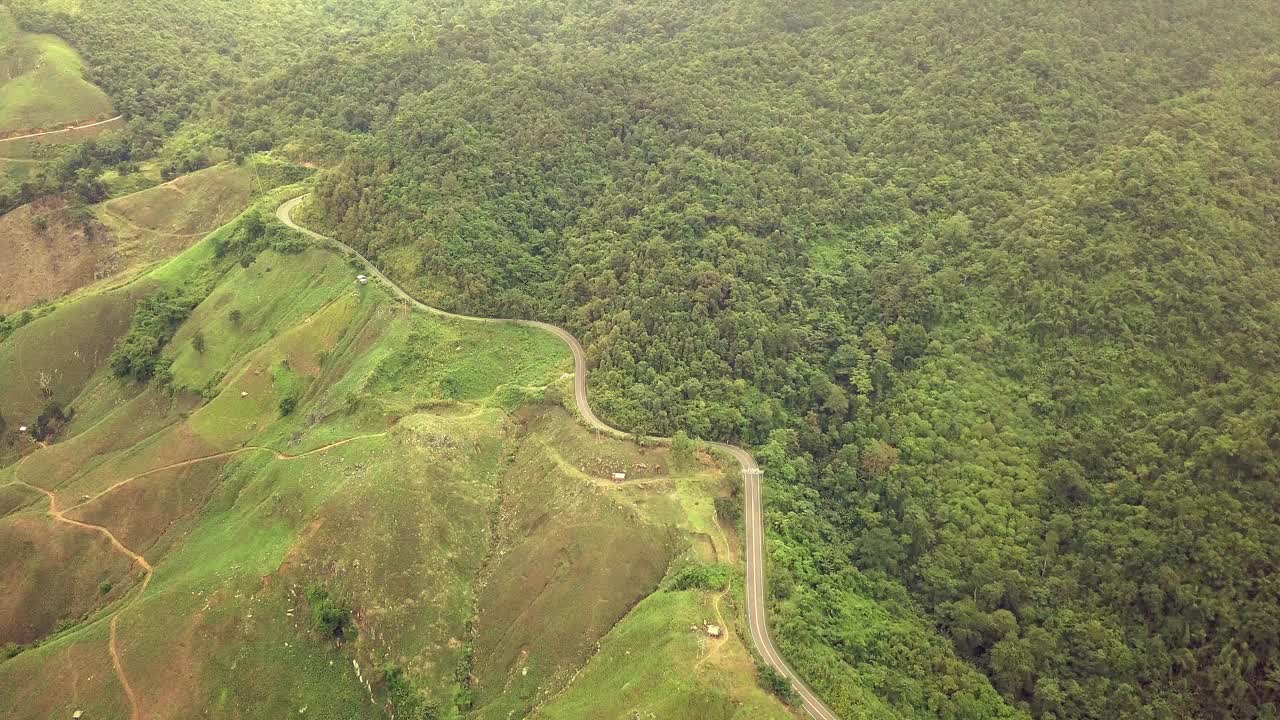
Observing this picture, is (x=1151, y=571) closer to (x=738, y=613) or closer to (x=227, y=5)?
(x=738, y=613)

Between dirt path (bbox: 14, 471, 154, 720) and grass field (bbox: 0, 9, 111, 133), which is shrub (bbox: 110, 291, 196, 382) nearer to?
dirt path (bbox: 14, 471, 154, 720)

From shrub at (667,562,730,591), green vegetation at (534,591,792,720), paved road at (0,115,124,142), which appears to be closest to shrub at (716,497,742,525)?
shrub at (667,562,730,591)

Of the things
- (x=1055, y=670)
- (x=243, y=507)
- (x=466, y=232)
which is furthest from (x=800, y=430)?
(x=243, y=507)

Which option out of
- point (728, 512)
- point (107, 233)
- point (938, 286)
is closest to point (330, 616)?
point (728, 512)

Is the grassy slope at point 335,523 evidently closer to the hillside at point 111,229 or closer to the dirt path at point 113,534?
the dirt path at point 113,534

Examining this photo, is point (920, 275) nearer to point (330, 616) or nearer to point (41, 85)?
point (330, 616)
